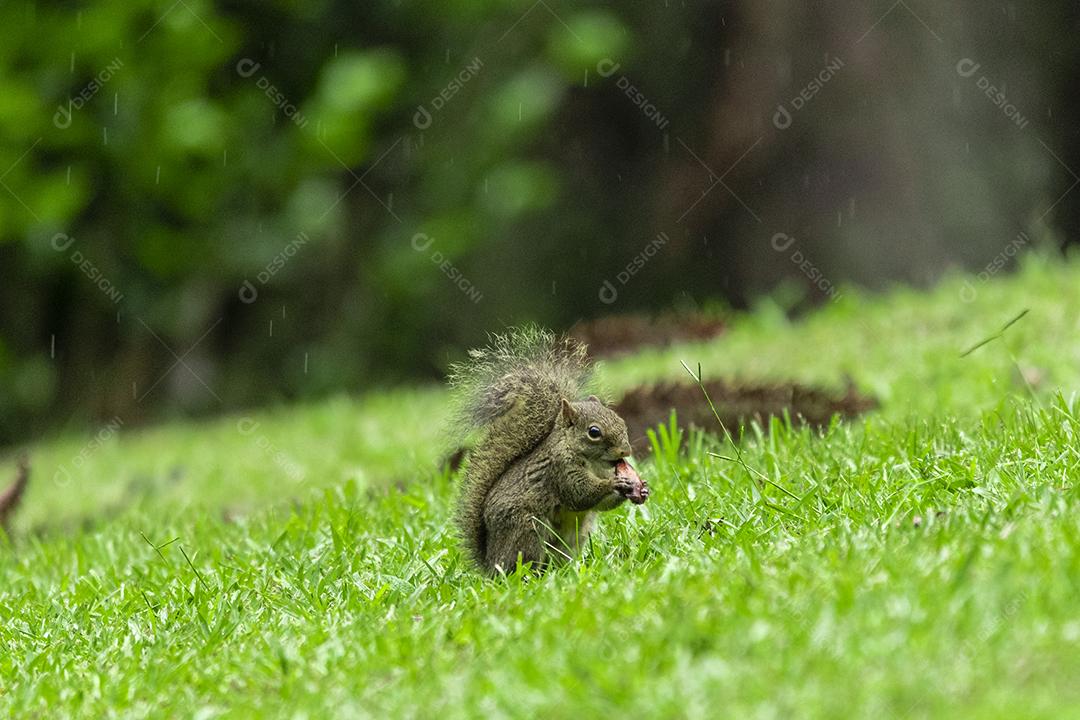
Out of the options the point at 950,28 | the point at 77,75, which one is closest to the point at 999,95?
the point at 950,28

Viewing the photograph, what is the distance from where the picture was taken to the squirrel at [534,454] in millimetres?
3900

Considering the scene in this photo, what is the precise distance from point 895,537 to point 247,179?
10154mm

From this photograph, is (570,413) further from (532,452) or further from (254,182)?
(254,182)

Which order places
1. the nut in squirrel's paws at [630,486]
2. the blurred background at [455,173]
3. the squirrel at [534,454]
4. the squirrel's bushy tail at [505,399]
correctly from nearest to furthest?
the nut in squirrel's paws at [630,486]
the squirrel at [534,454]
the squirrel's bushy tail at [505,399]
the blurred background at [455,173]

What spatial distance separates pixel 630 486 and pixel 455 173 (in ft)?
33.3

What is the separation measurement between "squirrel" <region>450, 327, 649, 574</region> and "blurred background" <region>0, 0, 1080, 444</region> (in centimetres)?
734

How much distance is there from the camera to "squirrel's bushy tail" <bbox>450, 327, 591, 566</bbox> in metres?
4.15

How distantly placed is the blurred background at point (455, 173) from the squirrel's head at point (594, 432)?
7533mm

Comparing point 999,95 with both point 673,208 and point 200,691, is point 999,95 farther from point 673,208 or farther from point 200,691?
point 200,691

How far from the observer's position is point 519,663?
3.02m

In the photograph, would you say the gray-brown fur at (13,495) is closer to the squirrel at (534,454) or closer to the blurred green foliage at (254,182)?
the squirrel at (534,454)

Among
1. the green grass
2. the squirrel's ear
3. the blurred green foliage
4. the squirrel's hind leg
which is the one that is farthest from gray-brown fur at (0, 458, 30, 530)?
the blurred green foliage

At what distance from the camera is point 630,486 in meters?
3.79

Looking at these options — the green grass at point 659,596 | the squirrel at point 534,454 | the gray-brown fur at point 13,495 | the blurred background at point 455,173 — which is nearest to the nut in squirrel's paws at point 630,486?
the squirrel at point 534,454
